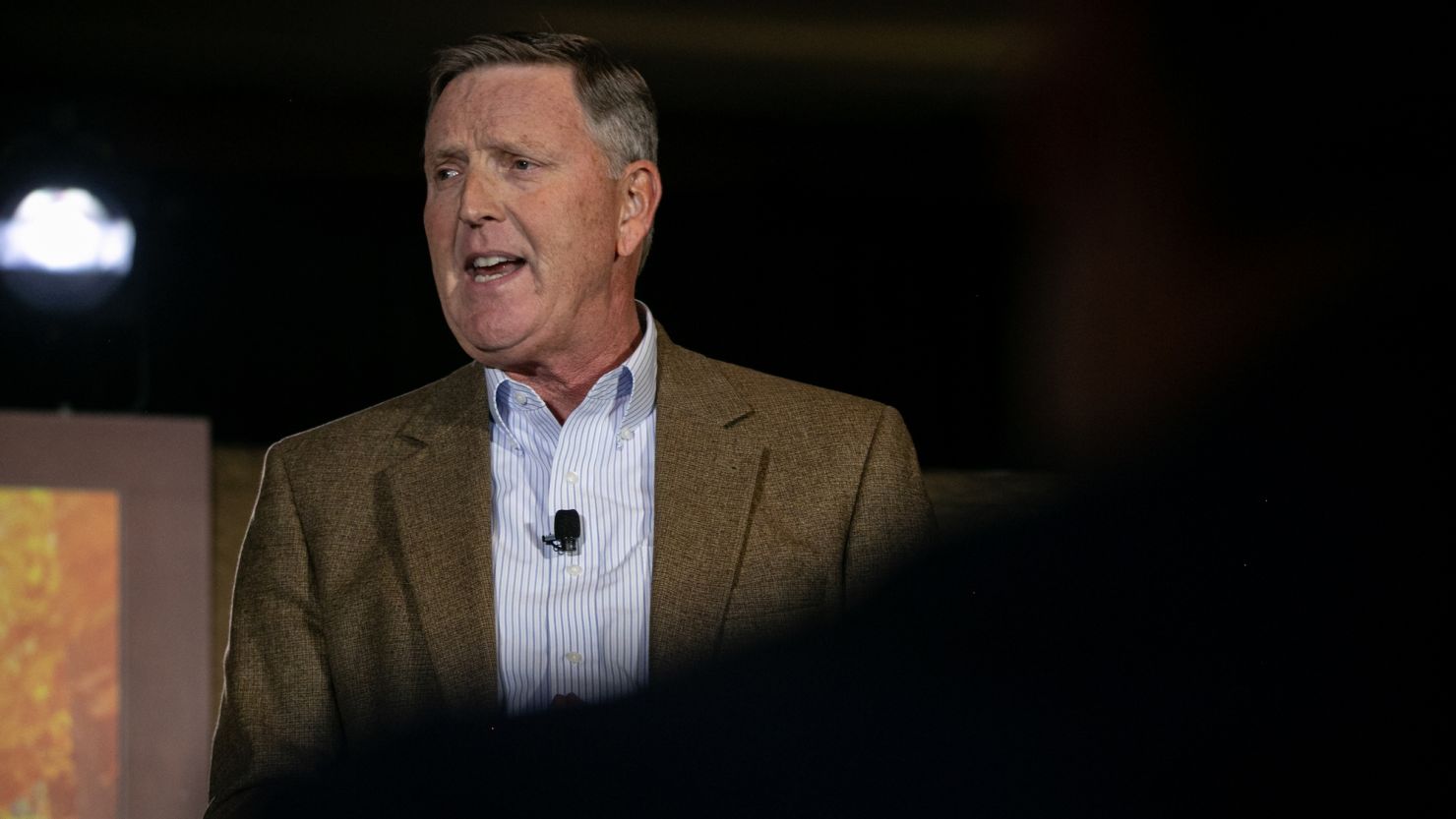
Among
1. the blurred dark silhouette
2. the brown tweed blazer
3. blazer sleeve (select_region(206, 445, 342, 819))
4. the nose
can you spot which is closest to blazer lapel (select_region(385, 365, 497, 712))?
the brown tweed blazer

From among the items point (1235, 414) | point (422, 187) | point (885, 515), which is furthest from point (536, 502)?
point (1235, 414)

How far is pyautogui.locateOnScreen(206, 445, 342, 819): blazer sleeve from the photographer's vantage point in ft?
5.67

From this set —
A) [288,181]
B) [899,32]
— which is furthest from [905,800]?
[288,181]

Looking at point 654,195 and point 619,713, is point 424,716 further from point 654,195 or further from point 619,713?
point 654,195

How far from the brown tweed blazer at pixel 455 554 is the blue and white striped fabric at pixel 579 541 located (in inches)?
1.0

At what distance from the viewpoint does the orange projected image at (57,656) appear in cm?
233

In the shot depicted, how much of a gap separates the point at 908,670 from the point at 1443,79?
3.56 feet

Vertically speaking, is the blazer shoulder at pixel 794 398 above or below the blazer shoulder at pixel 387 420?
above

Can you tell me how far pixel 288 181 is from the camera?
218cm

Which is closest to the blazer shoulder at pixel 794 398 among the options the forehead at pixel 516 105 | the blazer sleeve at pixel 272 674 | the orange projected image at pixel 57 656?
the forehead at pixel 516 105

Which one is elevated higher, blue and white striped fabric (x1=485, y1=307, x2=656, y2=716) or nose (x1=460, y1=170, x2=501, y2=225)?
nose (x1=460, y1=170, x2=501, y2=225)

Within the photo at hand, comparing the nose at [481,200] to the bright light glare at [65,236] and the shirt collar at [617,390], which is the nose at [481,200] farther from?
the bright light glare at [65,236]

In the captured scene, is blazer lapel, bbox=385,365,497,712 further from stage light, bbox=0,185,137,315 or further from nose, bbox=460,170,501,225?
stage light, bbox=0,185,137,315

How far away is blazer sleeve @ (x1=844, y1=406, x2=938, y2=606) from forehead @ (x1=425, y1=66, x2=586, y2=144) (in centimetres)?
50
